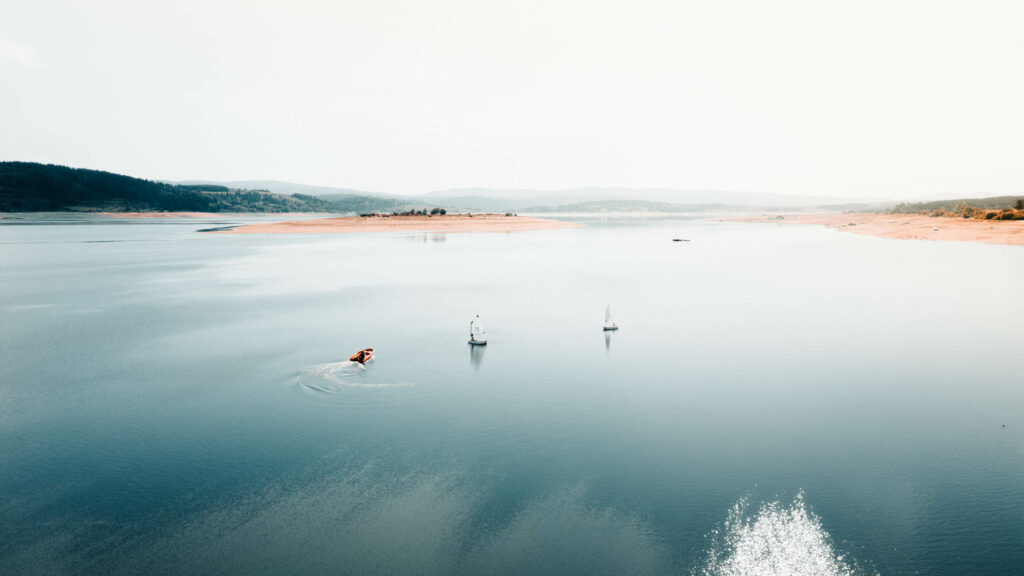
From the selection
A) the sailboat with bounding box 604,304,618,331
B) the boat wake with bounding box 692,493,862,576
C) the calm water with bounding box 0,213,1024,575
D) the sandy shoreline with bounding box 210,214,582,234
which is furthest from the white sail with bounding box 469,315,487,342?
the sandy shoreline with bounding box 210,214,582,234

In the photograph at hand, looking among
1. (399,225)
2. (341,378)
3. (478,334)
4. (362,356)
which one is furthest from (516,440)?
(399,225)

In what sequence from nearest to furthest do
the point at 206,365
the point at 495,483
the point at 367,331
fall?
the point at 495,483 < the point at 206,365 < the point at 367,331

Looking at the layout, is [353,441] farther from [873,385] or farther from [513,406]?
[873,385]

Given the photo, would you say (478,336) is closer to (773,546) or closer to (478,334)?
(478,334)

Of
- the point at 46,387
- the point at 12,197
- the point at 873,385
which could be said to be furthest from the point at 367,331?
the point at 12,197

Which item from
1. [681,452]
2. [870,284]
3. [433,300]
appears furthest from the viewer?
[870,284]

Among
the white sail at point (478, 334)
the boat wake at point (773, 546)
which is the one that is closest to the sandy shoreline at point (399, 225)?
the white sail at point (478, 334)
